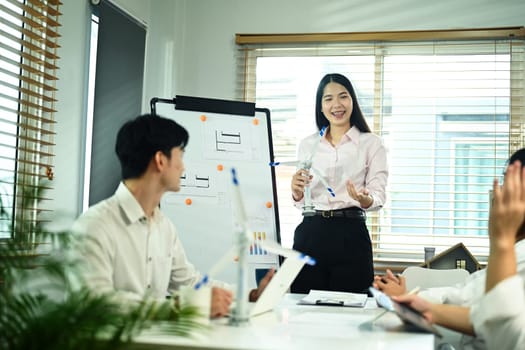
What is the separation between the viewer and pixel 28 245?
140 centimetres

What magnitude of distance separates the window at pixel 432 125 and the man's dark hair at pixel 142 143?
229 centimetres

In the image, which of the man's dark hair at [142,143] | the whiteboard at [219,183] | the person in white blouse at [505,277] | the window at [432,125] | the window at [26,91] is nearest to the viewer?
the person in white blouse at [505,277]

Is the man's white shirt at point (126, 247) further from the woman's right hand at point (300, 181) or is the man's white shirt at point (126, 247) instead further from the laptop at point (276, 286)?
the woman's right hand at point (300, 181)

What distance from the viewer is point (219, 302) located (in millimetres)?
1714

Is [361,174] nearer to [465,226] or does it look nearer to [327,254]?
[327,254]

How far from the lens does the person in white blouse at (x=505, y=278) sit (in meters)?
1.46

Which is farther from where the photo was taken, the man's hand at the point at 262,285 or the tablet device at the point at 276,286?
the man's hand at the point at 262,285

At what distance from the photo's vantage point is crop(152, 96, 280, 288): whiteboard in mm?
3197

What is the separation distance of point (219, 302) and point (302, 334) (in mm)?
293

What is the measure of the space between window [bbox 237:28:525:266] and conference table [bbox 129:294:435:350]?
2265mm

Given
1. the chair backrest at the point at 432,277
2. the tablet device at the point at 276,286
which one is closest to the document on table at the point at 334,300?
the tablet device at the point at 276,286

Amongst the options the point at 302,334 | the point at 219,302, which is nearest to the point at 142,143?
the point at 219,302

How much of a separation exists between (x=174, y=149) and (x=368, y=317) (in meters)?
0.78

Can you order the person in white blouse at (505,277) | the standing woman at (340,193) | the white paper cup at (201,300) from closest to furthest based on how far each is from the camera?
the person in white blouse at (505,277), the white paper cup at (201,300), the standing woman at (340,193)
